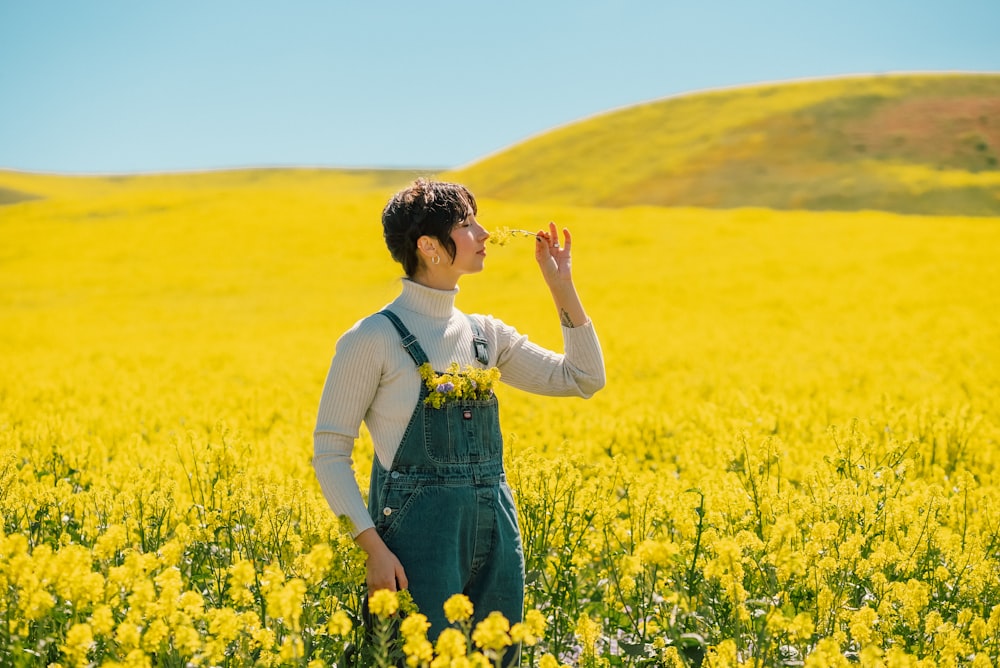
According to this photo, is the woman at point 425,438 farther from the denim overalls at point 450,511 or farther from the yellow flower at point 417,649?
the yellow flower at point 417,649

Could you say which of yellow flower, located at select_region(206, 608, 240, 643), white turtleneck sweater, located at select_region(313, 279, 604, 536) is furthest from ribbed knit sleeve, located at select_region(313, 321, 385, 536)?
yellow flower, located at select_region(206, 608, 240, 643)

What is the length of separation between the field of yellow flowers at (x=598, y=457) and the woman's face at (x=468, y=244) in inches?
9.0

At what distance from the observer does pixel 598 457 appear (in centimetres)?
692

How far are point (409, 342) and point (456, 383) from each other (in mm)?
195

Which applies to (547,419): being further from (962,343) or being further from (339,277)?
(339,277)

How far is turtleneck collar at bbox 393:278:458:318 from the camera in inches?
116

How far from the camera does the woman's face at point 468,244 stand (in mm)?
2902

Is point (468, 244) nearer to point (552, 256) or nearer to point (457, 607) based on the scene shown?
point (552, 256)

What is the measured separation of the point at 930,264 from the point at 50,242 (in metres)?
24.8

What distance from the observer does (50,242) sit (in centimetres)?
2903

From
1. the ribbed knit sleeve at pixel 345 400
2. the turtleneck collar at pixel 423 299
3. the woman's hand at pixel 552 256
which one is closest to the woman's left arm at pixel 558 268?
the woman's hand at pixel 552 256

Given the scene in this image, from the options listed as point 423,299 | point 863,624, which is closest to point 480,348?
point 423,299

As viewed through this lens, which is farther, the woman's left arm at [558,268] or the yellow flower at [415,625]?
the woman's left arm at [558,268]

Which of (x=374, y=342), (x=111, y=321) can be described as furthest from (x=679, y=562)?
(x=111, y=321)
